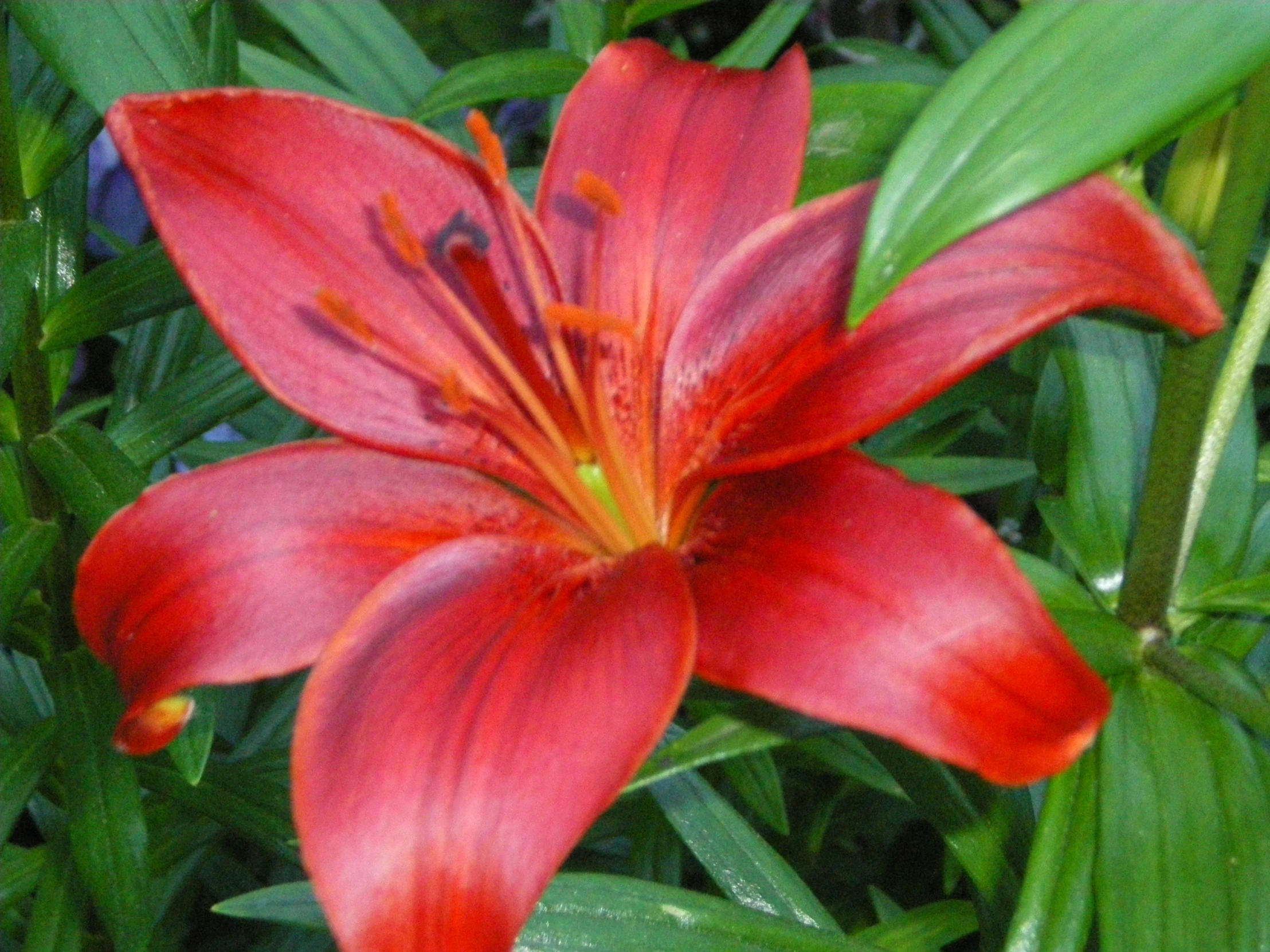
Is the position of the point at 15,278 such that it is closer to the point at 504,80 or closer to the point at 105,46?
the point at 105,46

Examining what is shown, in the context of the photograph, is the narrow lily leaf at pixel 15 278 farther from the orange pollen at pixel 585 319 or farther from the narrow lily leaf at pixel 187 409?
the orange pollen at pixel 585 319

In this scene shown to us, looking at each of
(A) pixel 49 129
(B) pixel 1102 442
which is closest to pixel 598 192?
(B) pixel 1102 442

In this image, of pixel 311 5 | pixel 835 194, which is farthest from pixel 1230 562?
pixel 311 5

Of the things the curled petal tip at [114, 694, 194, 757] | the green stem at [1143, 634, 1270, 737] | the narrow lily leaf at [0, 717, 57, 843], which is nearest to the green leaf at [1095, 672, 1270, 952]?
the green stem at [1143, 634, 1270, 737]

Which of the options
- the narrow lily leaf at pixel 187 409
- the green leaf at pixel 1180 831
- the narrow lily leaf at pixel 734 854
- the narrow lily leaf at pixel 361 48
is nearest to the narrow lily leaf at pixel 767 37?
the narrow lily leaf at pixel 361 48

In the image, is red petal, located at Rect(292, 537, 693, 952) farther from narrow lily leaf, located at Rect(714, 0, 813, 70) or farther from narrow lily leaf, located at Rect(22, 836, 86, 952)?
narrow lily leaf, located at Rect(714, 0, 813, 70)

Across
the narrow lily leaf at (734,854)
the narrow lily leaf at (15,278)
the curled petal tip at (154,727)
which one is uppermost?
the narrow lily leaf at (15,278)
